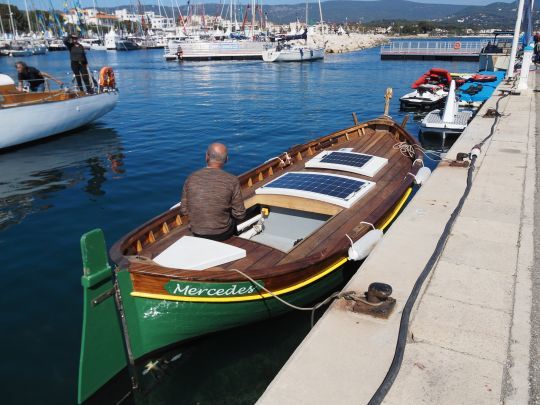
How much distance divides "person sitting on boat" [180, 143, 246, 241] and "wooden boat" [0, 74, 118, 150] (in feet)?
48.5

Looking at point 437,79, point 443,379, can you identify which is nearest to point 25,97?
point 443,379

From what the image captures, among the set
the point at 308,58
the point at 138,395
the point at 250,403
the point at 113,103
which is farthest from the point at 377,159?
the point at 308,58

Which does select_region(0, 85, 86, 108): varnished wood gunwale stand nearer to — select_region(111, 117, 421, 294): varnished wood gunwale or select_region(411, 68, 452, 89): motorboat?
select_region(111, 117, 421, 294): varnished wood gunwale

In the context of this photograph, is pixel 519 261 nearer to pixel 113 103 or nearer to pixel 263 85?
pixel 113 103

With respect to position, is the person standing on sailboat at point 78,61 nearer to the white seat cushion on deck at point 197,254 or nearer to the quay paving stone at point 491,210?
the white seat cushion on deck at point 197,254

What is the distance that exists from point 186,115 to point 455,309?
24894 millimetres

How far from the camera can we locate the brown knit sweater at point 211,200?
6.02 meters

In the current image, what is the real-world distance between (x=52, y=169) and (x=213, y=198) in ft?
41.7

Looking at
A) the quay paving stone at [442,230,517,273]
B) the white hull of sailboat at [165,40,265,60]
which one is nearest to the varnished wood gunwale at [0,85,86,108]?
the quay paving stone at [442,230,517,273]

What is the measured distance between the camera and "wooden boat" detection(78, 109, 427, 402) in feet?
15.8

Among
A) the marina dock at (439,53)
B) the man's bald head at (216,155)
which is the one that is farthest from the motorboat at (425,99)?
the marina dock at (439,53)

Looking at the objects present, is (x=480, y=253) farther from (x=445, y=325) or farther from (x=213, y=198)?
(x=213, y=198)

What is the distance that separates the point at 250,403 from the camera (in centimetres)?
573

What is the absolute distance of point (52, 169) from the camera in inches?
634
